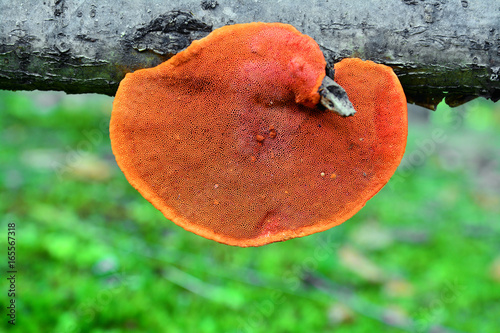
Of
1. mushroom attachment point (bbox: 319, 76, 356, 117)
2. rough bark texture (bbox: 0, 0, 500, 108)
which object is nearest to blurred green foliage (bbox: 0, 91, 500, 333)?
rough bark texture (bbox: 0, 0, 500, 108)

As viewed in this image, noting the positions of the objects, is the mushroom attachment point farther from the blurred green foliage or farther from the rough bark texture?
the blurred green foliage

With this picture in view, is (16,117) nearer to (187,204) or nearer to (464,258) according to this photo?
(187,204)

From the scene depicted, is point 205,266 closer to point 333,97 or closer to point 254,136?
point 254,136

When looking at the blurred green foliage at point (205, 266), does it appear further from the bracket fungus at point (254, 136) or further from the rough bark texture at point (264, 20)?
the rough bark texture at point (264, 20)

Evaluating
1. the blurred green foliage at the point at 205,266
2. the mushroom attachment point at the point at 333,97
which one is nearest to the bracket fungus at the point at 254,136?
the mushroom attachment point at the point at 333,97

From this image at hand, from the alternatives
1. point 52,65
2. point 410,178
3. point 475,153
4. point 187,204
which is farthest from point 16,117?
point 475,153
